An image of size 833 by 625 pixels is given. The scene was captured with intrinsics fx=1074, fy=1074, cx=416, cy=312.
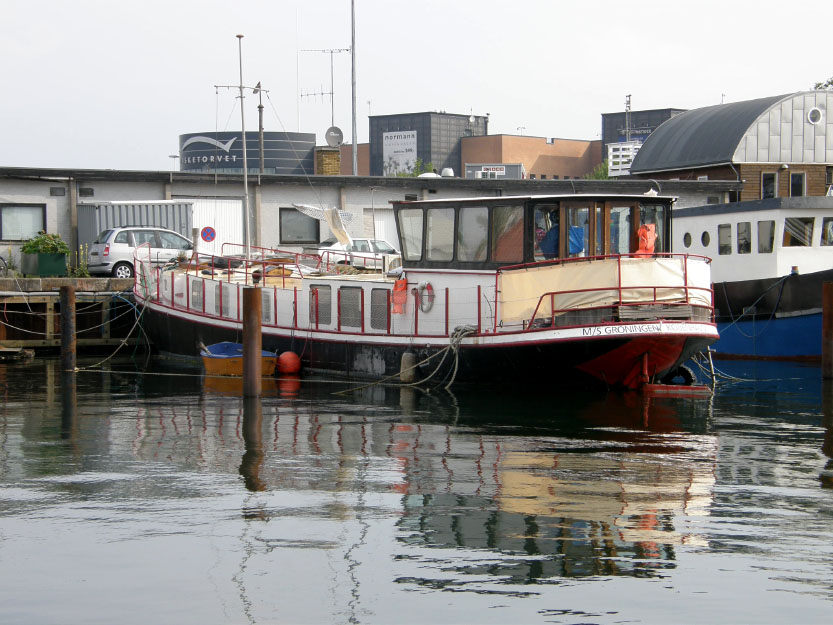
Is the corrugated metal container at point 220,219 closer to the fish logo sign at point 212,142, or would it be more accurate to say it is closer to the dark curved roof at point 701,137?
the dark curved roof at point 701,137

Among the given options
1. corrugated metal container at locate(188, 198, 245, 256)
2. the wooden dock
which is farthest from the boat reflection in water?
corrugated metal container at locate(188, 198, 245, 256)

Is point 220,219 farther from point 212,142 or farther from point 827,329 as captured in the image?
point 212,142

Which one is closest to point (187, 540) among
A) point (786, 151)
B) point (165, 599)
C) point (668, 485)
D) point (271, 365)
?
point (165, 599)

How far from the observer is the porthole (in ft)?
148

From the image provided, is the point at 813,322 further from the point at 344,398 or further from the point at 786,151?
the point at 786,151

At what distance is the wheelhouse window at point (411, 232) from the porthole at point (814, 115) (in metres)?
29.8

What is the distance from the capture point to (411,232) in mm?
21219

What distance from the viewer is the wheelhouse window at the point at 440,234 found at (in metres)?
20.6

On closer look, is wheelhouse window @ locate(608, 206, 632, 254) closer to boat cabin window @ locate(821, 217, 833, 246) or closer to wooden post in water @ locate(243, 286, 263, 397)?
wooden post in water @ locate(243, 286, 263, 397)

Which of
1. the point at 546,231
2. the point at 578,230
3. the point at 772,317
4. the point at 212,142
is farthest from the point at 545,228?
the point at 212,142

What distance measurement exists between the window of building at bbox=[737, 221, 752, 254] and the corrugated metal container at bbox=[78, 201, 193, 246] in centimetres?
1727

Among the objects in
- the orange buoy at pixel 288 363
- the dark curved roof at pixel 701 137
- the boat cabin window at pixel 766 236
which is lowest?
the orange buoy at pixel 288 363

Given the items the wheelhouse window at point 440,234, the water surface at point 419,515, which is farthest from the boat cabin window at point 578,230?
the water surface at point 419,515

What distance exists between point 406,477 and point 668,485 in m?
3.04
